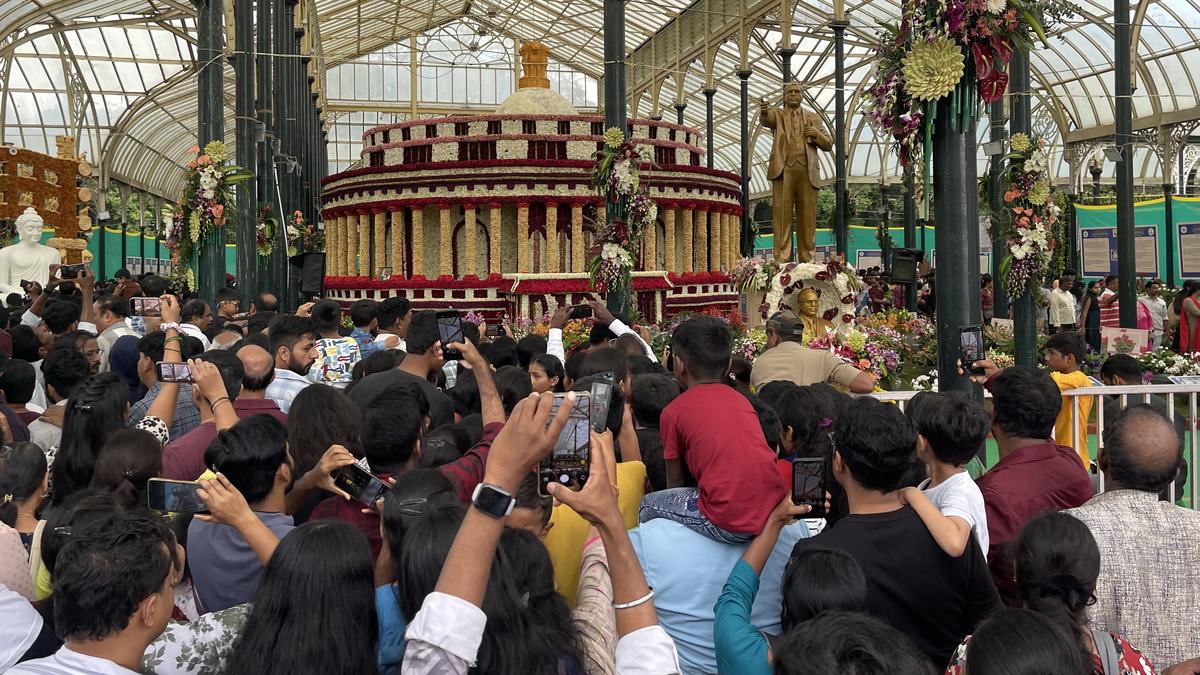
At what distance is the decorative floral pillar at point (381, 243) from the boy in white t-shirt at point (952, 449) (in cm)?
1800

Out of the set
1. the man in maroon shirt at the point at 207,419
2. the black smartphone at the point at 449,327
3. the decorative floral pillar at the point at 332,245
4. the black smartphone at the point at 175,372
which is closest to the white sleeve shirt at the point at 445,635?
the man in maroon shirt at the point at 207,419

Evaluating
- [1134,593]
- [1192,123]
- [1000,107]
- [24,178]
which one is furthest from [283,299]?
[1192,123]

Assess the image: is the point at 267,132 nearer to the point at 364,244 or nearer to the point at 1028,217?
the point at 364,244

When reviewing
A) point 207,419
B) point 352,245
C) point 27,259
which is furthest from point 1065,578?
point 352,245

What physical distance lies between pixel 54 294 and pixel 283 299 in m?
10.0

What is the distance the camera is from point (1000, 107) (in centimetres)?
1311

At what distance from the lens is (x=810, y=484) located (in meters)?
2.87

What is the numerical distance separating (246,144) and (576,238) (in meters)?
8.24

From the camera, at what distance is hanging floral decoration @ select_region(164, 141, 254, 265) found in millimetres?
10852

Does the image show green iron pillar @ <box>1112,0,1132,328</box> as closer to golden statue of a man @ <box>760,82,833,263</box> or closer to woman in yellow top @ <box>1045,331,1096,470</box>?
golden statue of a man @ <box>760,82,833,263</box>

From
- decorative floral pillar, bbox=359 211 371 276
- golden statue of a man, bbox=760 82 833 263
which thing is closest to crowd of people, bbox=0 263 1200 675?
golden statue of a man, bbox=760 82 833 263

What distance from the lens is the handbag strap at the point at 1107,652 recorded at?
2441mm

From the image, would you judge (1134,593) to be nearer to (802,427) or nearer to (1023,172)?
(802,427)

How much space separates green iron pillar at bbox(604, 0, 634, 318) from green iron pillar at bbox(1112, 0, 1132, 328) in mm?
7772
